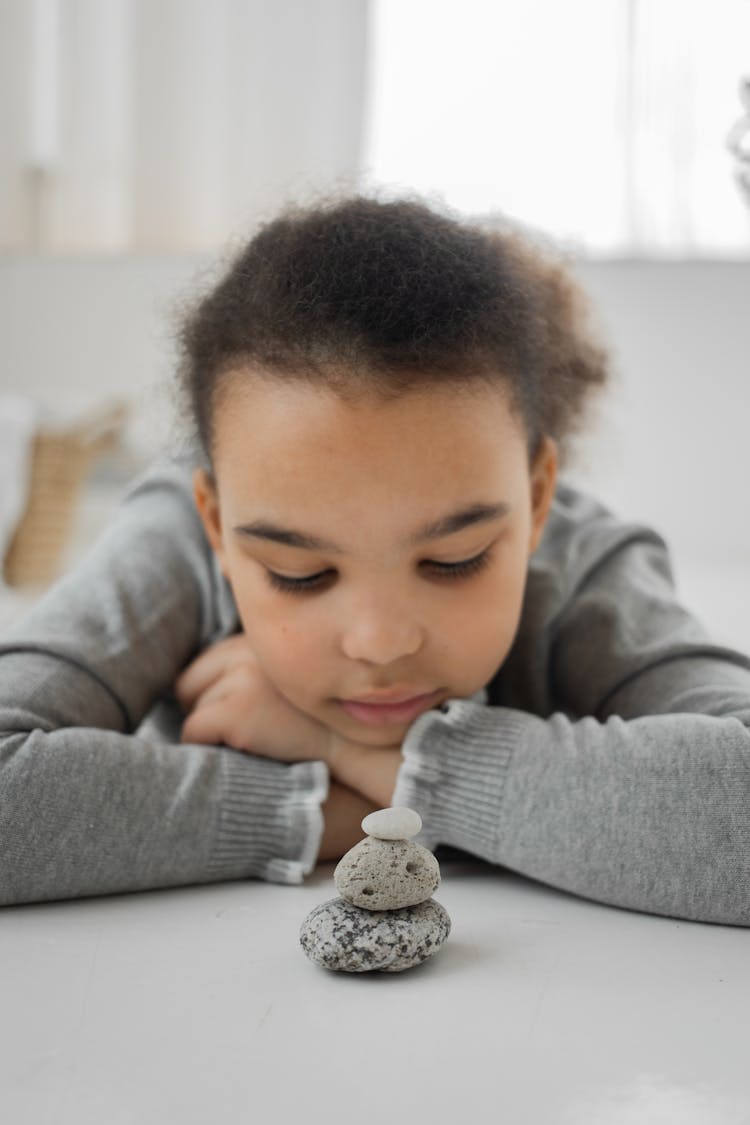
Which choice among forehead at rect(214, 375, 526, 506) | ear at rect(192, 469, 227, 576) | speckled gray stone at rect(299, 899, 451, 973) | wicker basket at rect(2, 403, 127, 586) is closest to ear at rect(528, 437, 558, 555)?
forehead at rect(214, 375, 526, 506)

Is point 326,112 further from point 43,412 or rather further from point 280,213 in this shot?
point 280,213

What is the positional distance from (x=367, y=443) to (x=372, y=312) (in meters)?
0.08

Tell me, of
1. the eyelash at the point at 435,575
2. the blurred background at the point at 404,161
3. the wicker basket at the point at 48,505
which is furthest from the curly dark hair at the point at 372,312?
the blurred background at the point at 404,161

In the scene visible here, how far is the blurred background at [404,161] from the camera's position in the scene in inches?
105

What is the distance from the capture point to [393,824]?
678 mm

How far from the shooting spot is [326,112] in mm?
2791

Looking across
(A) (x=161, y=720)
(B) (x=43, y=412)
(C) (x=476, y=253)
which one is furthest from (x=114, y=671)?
(B) (x=43, y=412)

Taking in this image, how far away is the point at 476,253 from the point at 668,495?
1.90 meters

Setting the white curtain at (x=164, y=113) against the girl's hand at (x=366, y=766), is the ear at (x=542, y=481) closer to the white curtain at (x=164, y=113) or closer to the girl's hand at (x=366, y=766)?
the girl's hand at (x=366, y=766)

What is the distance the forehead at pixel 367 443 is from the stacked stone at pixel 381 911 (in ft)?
0.67

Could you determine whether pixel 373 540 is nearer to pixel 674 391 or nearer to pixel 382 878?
pixel 382 878

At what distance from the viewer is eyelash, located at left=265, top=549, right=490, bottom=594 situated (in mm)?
830

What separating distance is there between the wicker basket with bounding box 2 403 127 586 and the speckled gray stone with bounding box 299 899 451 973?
4.87 ft

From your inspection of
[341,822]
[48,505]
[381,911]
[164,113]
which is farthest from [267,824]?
[164,113]
